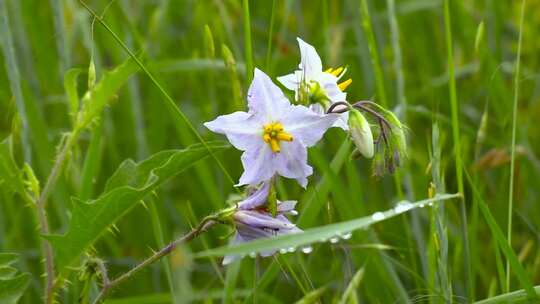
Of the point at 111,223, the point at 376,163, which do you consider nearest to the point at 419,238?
the point at 376,163

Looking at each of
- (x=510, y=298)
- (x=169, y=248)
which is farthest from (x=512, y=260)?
(x=169, y=248)

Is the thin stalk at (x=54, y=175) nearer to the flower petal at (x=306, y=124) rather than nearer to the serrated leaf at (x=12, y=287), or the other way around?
the serrated leaf at (x=12, y=287)

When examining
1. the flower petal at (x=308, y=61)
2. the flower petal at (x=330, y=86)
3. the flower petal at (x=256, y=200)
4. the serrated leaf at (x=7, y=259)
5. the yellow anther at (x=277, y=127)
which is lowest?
the serrated leaf at (x=7, y=259)

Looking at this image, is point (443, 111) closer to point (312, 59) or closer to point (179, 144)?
point (179, 144)

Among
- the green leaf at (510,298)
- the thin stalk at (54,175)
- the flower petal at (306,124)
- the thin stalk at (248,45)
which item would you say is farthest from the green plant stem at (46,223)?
the green leaf at (510,298)

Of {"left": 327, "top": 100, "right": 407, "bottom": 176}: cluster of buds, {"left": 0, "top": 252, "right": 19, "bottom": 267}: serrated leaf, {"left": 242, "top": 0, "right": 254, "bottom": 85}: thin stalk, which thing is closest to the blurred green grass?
{"left": 242, "top": 0, "right": 254, "bottom": 85}: thin stalk
